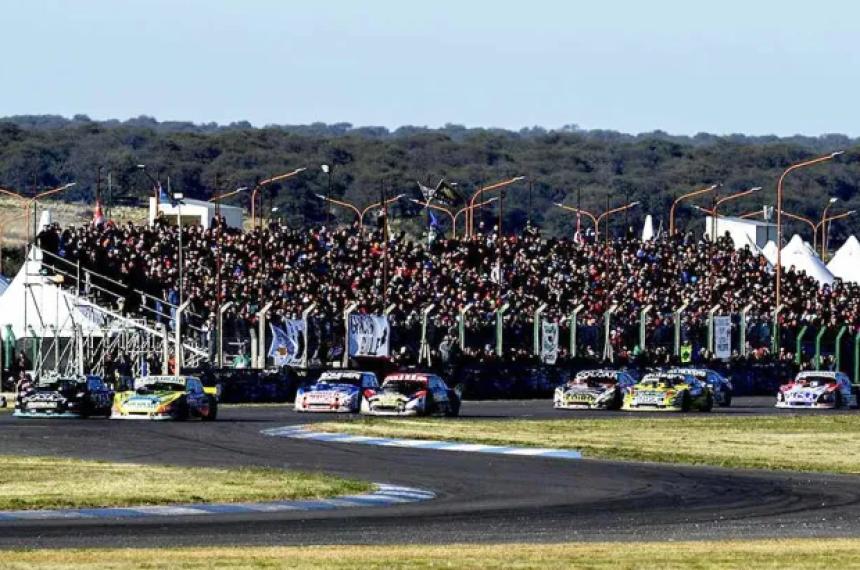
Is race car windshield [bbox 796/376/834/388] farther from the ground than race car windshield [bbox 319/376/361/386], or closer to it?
farther from the ground

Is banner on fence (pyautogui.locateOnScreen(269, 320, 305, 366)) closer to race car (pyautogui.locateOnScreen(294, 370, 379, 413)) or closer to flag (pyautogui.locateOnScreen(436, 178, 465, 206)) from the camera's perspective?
race car (pyautogui.locateOnScreen(294, 370, 379, 413))

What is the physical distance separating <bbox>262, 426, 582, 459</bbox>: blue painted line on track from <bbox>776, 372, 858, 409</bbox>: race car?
22916 millimetres

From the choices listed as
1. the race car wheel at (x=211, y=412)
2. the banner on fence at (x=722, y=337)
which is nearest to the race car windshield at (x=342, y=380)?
the race car wheel at (x=211, y=412)

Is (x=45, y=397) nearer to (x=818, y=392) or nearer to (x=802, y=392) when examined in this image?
(x=802, y=392)

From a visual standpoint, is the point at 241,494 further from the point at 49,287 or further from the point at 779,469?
the point at 49,287

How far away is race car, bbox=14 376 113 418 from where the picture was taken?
48.1 metres

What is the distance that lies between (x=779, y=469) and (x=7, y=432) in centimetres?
1604

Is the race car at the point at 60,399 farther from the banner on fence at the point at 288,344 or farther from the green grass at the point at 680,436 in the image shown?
the banner on fence at the point at 288,344

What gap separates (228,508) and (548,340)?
44.2 metres

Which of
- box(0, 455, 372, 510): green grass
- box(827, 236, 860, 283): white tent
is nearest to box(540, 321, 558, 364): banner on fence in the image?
box(0, 455, 372, 510): green grass

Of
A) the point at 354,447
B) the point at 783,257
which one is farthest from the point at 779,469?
the point at 783,257

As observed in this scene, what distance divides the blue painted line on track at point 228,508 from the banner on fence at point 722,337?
159 feet

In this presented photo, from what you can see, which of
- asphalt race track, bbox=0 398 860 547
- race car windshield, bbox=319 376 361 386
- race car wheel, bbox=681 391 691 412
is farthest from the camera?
race car wheel, bbox=681 391 691 412

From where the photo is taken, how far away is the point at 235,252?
69.0m
